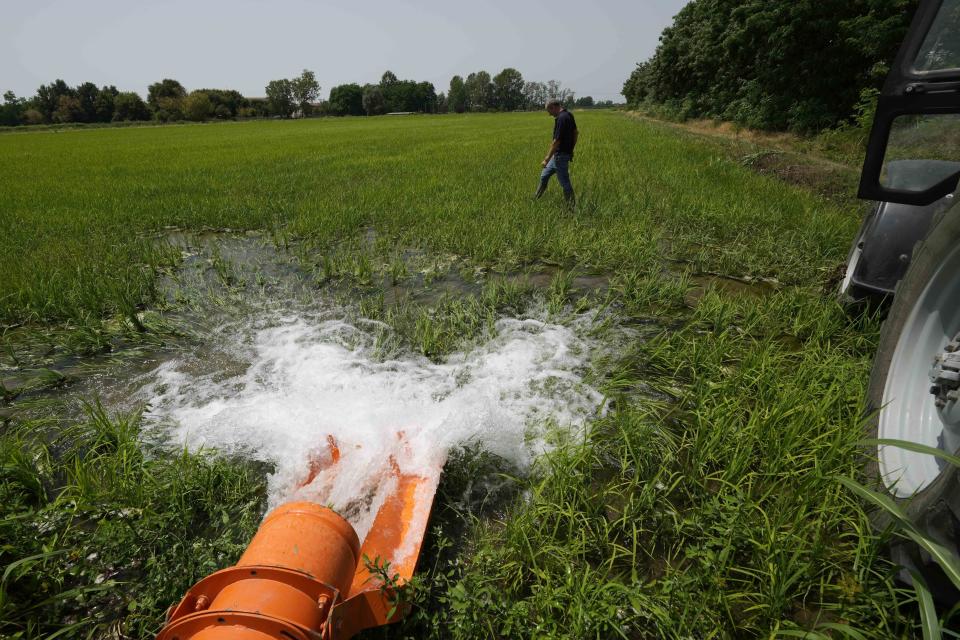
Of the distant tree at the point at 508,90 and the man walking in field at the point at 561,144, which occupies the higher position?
the distant tree at the point at 508,90

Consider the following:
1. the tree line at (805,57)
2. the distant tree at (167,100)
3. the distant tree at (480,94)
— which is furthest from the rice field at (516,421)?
the distant tree at (480,94)

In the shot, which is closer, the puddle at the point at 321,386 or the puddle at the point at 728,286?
the puddle at the point at 321,386

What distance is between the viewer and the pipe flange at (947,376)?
1.32m

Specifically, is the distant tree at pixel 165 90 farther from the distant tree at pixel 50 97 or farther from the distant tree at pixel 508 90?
the distant tree at pixel 508 90

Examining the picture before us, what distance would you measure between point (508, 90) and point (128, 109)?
81.8 meters

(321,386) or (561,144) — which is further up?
(561,144)

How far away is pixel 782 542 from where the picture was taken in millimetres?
1515

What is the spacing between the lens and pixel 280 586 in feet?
3.51

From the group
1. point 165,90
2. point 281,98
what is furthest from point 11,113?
point 281,98

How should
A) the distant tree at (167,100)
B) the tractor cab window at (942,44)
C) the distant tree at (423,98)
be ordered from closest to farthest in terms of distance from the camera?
1. the tractor cab window at (942,44)
2. the distant tree at (167,100)
3. the distant tree at (423,98)

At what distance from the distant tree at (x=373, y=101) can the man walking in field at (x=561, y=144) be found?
9755cm

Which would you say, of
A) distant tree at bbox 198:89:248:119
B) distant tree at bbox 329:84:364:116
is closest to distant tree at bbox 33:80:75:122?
distant tree at bbox 198:89:248:119

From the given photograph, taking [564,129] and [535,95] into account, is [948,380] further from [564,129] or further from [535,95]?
[535,95]

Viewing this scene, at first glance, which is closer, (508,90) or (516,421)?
(516,421)
